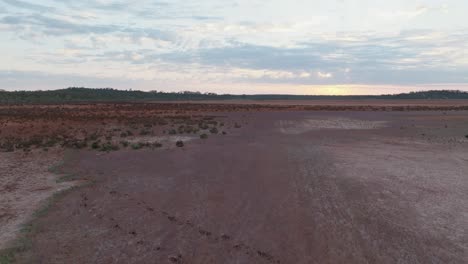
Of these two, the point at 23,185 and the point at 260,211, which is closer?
the point at 260,211

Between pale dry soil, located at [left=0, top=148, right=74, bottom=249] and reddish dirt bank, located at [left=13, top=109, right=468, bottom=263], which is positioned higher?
reddish dirt bank, located at [left=13, top=109, right=468, bottom=263]

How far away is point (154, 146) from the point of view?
21.6 m

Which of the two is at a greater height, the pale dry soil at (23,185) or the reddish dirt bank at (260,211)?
the reddish dirt bank at (260,211)

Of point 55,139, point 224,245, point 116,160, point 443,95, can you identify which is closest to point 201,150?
point 116,160

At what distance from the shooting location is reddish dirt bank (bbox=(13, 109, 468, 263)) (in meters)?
7.36

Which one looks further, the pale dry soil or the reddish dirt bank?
the pale dry soil

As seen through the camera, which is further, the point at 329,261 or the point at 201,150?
the point at 201,150

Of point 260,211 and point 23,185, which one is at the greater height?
point 260,211

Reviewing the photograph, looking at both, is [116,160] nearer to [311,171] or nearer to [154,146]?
[154,146]

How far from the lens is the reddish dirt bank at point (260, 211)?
24.1 ft

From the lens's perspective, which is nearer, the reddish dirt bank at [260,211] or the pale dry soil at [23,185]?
the reddish dirt bank at [260,211]

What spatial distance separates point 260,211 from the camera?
32.0 ft

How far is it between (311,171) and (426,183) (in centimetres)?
348

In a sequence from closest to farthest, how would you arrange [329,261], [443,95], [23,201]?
[329,261], [23,201], [443,95]
